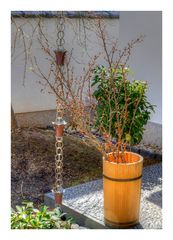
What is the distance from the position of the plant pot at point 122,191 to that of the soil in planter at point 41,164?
4.80 feet

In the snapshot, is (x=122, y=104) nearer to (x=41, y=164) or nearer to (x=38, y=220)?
(x=41, y=164)

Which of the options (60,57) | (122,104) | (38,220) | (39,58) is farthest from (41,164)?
(38,220)

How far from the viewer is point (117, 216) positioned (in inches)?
145

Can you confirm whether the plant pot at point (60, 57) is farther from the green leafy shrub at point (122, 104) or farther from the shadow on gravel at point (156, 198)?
the shadow on gravel at point (156, 198)

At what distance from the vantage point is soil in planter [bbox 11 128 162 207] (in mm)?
5352

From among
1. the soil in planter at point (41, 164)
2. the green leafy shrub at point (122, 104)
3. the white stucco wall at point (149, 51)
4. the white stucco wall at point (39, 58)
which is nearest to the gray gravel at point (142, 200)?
the green leafy shrub at point (122, 104)

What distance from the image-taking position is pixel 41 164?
600 cm

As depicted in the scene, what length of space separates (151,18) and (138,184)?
3.16 meters

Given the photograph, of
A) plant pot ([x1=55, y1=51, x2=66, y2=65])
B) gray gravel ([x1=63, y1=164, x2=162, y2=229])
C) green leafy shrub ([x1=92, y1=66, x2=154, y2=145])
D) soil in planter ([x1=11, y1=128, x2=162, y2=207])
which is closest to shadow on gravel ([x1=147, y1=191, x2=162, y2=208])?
gray gravel ([x1=63, y1=164, x2=162, y2=229])

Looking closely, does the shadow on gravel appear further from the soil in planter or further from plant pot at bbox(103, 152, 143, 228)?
the soil in planter

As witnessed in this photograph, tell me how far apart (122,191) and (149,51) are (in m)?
3.14
